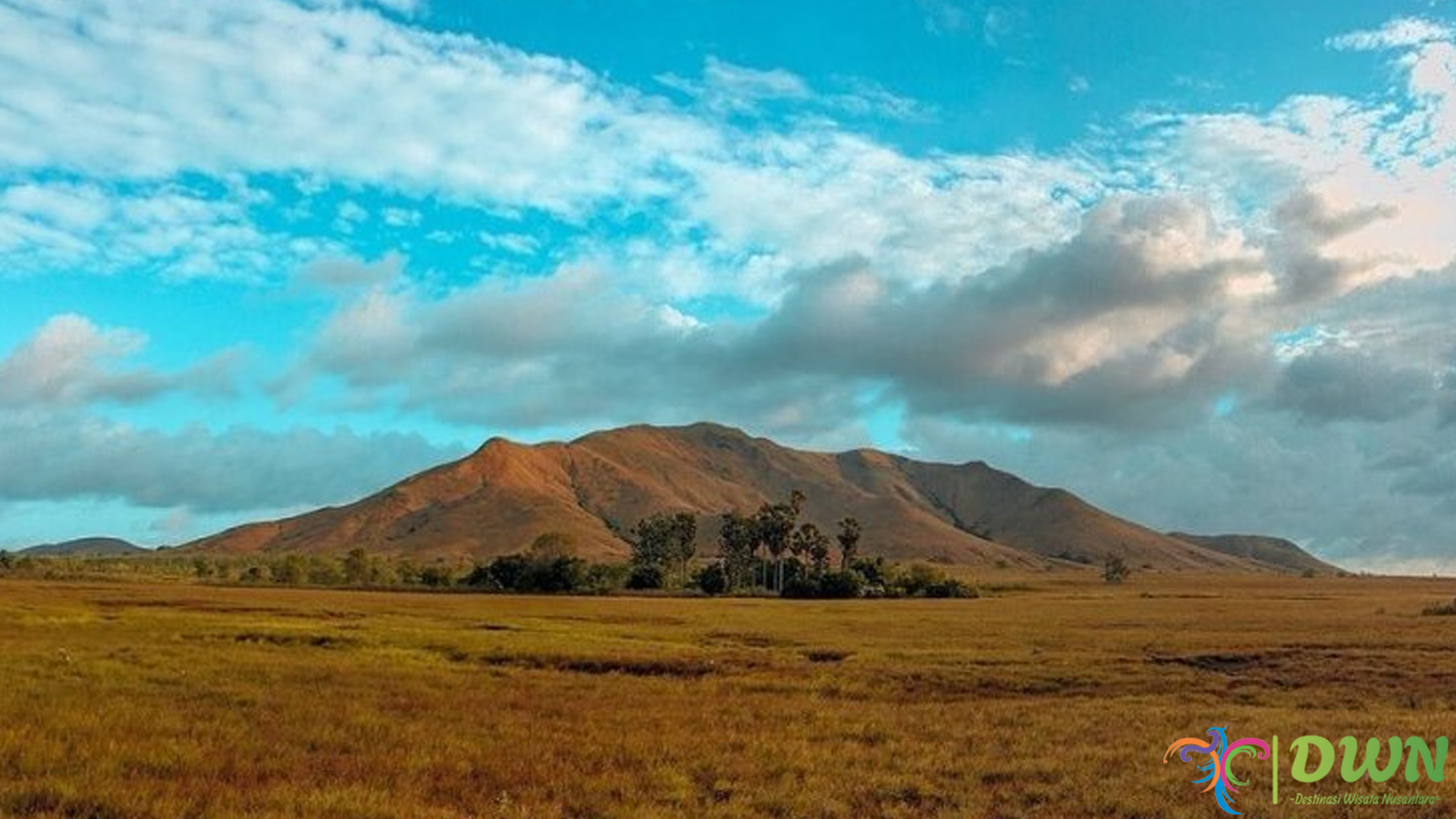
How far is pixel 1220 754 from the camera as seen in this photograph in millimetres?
23484

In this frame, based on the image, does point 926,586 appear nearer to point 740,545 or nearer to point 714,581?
point 714,581

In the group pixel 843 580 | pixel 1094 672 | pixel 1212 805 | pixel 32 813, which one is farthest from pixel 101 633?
pixel 843 580

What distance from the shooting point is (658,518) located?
18450 centimetres

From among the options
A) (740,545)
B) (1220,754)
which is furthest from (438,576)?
(1220,754)

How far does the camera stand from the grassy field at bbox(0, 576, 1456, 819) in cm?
1892

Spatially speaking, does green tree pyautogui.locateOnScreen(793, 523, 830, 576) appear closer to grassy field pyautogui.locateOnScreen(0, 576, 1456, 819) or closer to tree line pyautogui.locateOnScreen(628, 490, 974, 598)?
tree line pyautogui.locateOnScreen(628, 490, 974, 598)

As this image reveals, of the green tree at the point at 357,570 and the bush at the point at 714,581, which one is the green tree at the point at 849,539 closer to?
the bush at the point at 714,581

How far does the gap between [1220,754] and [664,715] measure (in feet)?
45.6

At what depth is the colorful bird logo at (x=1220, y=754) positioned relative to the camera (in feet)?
65.9

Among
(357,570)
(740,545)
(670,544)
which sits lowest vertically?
(357,570)

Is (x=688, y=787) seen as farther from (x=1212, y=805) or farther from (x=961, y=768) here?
(x=1212, y=805)

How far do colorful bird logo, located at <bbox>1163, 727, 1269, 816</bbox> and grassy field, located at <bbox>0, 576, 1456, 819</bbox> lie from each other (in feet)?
1.37

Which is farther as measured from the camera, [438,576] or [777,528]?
[777,528]

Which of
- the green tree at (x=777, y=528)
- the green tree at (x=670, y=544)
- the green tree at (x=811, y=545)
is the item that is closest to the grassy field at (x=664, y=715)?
the green tree at (x=777, y=528)
